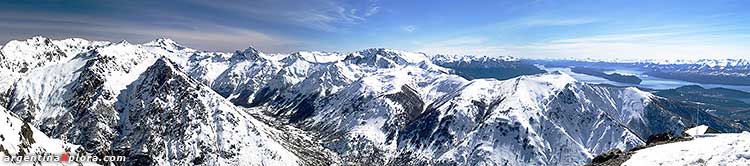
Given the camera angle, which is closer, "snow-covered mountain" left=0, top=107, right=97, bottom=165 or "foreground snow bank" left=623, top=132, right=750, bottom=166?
"foreground snow bank" left=623, top=132, right=750, bottom=166

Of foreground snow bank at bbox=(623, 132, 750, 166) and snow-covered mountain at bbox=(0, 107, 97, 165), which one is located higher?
foreground snow bank at bbox=(623, 132, 750, 166)

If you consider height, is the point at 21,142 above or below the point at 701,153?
below

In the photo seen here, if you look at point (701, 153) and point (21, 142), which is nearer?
point (701, 153)

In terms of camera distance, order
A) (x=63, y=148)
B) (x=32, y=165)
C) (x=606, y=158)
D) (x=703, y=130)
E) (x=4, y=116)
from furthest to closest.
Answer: (x=63, y=148) → (x=4, y=116) → (x=32, y=165) → (x=703, y=130) → (x=606, y=158)

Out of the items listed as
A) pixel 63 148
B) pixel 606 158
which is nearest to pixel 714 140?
pixel 606 158

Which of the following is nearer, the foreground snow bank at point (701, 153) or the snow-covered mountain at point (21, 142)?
the foreground snow bank at point (701, 153)

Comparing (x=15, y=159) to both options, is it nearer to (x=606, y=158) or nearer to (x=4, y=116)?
(x=4, y=116)

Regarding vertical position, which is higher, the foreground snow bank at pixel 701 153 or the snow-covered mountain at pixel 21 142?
the foreground snow bank at pixel 701 153

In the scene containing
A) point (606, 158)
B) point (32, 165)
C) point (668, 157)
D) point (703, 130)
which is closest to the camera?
point (668, 157)
